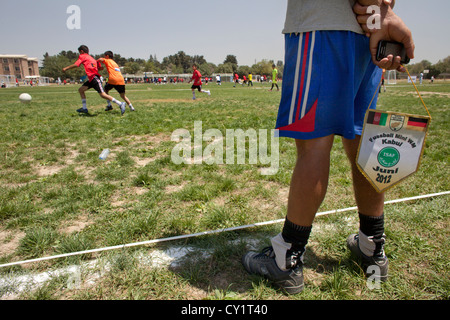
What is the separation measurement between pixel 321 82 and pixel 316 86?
3 cm

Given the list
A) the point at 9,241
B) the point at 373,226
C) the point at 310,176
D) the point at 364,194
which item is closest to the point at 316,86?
the point at 310,176

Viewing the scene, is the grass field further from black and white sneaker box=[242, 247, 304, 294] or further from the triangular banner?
the triangular banner

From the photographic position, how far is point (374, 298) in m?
1.40

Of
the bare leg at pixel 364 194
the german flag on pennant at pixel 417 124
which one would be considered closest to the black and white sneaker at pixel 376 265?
the bare leg at pixel 364 194

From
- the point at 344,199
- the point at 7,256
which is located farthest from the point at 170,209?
the point at 344,199

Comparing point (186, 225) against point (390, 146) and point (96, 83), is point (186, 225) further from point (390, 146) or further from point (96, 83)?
point (96, 83)

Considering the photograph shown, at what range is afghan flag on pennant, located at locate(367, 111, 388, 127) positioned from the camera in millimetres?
1285

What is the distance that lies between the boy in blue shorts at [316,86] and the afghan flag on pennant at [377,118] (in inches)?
3.0

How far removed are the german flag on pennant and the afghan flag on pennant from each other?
0.10 m

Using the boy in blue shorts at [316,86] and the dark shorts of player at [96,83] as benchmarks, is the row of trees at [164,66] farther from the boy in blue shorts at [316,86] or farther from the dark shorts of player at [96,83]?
the boy in blue shorts at [316,86]

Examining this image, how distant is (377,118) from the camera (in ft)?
4.27

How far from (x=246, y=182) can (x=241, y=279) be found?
1.51 m

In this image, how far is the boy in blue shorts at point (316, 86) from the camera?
4.22ft

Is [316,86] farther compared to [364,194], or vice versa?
[364,194]
